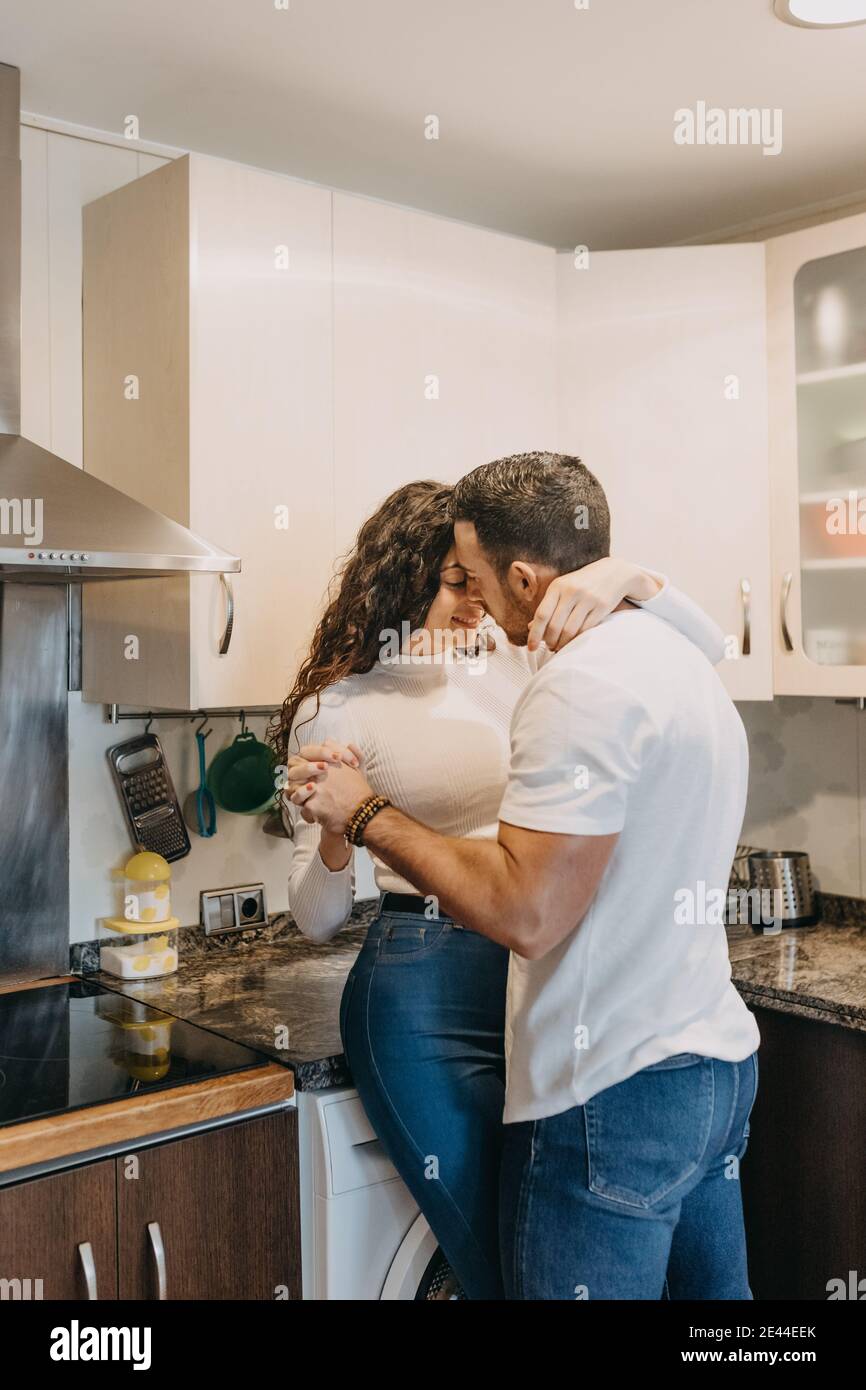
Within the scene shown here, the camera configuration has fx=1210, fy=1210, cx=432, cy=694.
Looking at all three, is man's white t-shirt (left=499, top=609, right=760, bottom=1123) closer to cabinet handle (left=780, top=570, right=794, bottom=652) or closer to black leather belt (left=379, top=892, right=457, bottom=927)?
black leather belt (left=379, top=892, right=457, bottom=927)

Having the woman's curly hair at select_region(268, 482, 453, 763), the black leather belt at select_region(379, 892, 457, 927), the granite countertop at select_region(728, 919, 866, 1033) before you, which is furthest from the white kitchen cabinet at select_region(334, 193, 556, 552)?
the granite countertop at select_region(728, 919, 866, 1033)

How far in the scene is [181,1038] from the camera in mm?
1770

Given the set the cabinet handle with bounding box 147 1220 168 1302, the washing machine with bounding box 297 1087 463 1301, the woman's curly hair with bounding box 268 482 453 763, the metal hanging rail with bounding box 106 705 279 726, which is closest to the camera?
the cabinet handle with bounding box 147 1220 168 1302

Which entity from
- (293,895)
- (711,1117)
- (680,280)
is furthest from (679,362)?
(711,1117)

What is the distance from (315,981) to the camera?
6.76 feet

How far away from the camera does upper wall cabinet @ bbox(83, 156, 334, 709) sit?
6.22ft

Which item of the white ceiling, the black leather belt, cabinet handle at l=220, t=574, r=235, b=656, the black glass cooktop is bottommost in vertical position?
the black glass cooktop

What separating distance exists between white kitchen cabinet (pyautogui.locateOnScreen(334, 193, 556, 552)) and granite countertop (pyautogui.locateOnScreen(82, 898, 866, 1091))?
761 mm

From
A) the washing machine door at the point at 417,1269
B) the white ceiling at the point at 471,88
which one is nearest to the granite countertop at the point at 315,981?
the washing machine door at the point at 417,1269

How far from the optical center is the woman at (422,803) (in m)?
1.54

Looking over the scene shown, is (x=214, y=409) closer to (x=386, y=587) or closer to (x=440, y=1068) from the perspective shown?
(x=386, y=587)

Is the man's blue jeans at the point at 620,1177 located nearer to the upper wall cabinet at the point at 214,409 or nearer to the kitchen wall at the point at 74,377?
the upper wall cabinet at the point at 214,409
